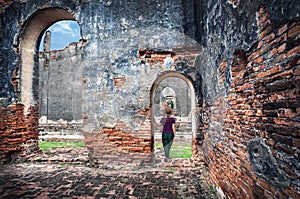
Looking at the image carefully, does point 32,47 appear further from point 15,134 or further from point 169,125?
point 169,125

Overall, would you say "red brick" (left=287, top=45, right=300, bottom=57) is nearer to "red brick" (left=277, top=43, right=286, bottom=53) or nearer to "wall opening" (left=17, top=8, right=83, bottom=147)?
"red brick" (left=277, top=43, right=286, bottom=53)

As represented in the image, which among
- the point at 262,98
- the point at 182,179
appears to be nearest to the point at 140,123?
the point at 182,179

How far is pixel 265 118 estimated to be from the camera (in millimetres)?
1924

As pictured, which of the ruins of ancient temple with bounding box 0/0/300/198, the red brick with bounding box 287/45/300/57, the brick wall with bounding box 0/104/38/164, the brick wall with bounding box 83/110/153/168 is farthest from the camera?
the brick wall with bounding box 0/104/38/164

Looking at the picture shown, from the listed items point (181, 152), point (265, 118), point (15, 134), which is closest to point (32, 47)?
point (15, 134)

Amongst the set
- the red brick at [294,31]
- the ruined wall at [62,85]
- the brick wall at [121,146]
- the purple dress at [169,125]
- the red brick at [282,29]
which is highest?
the ruined wall at [62,85]

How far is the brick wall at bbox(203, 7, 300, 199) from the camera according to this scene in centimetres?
154

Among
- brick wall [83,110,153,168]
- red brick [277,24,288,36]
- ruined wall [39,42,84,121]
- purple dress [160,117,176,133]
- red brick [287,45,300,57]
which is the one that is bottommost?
brick wall [83,110,153,168]

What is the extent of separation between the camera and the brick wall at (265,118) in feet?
5.04

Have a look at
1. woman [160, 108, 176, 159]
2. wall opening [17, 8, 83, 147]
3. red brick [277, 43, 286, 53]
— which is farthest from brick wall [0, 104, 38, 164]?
red brick [277, 43, 286, 53]

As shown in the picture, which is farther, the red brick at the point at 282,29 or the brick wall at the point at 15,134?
the brick wall at the point at 15,134

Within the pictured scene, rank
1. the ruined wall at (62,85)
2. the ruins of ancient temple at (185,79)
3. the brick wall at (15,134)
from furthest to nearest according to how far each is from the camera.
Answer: the ruined wall at (62,85) → the brick wall at (15,134) → the ruins of ancient temple at (185,79)

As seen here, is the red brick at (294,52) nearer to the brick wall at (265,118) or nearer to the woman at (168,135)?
the brick wall at (265,118)

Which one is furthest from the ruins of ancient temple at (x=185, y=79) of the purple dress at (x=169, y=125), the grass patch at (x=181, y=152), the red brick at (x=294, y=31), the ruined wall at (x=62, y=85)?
the ruined wall at (x=62, y=85)
